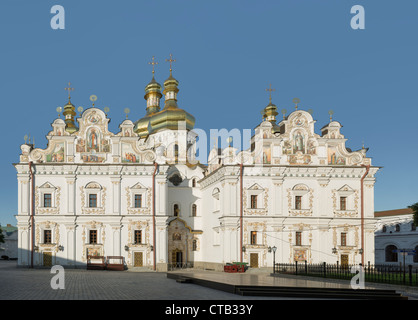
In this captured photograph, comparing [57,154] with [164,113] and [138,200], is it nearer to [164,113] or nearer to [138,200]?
[138,200]

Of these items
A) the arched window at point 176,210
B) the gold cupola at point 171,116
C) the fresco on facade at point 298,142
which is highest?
the gold cupola at point 171,116

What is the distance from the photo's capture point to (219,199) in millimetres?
38969

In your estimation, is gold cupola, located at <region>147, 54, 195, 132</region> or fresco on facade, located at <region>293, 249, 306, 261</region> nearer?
fresco on facade, located at <region>293, 249, 306, 261</region>

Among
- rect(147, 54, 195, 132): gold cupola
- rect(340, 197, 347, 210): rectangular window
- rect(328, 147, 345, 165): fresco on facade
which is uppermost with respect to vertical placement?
rect(147, 54, 195, 132): gold cupola

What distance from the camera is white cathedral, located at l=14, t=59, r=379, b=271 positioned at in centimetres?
3725

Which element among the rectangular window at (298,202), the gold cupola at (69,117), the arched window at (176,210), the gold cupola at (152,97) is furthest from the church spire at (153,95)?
the rectangular window at (298,202)

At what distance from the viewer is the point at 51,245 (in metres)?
37.3

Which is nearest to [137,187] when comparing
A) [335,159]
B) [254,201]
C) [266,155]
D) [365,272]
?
[254,201]

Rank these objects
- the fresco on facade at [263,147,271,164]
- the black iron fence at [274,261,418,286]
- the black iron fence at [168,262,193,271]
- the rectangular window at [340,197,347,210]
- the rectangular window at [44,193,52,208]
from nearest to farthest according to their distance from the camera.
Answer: the black iron fence at [274,261,418,286] < the rectangular window at [44,193,52,208] < the fresco on facade at [263,147,271,164] < the rectangular window at [340,197,347,210] < the black iron fence at [168,262,193,271]

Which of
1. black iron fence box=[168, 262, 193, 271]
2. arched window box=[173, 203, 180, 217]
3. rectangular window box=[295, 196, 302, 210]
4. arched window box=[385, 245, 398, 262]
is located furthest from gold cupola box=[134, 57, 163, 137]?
arched window box=[385, 245, 398, 262]

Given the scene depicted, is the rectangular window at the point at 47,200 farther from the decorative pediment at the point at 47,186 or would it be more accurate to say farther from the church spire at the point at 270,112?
the church spire at the point at 270,112

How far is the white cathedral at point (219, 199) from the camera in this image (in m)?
37.2

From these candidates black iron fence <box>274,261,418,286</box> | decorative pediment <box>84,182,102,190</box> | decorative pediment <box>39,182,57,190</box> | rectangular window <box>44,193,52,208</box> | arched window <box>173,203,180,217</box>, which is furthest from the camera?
arched window <box>173,203,180,217</box>

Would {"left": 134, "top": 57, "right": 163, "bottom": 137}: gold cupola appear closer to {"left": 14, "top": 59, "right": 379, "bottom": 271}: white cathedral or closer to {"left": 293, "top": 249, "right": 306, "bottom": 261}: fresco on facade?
{"left": 14, "top": 59, "right": 379, "bottom": 271}: white cathedral
